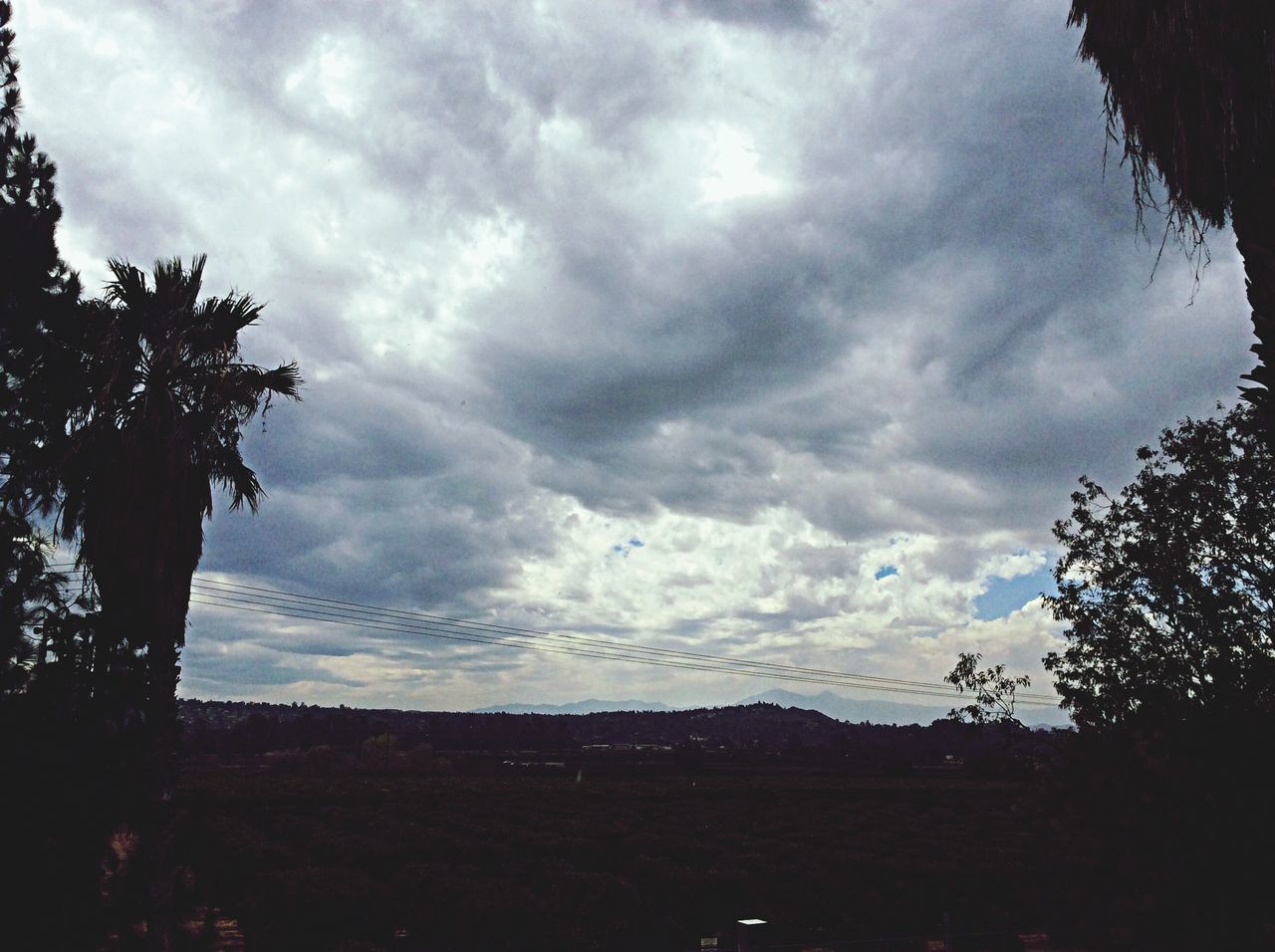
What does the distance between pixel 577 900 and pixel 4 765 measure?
2666cm

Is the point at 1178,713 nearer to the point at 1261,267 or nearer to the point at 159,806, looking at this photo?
the point at 1261,267

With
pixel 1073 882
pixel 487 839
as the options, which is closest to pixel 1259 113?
pixel 1073 882

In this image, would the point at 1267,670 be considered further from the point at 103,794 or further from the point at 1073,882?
the point at 103,794

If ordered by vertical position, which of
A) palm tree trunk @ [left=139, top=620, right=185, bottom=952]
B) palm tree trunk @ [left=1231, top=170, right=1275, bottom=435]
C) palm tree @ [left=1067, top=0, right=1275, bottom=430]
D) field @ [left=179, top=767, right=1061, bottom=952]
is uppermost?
palm tree @ [left=1067, top=0, right=1275, bottom=430]

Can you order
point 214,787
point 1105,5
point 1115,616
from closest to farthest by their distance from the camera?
point 1105,5 → point 1115,616 → point 214,787

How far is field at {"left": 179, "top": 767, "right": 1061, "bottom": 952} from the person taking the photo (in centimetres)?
2998

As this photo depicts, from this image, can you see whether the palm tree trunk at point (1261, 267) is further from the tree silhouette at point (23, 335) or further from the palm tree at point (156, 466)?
the tree silhouette at point (23, 335)

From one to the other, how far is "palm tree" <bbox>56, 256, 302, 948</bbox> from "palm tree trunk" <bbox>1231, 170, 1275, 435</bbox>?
15339 mm

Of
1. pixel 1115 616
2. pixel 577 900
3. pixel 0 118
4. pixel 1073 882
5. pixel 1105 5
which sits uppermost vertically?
pixel 0 118

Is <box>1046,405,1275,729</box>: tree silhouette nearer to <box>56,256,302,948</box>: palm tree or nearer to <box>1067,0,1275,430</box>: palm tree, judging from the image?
<box>1067,0,1275,430</box>: palm tree

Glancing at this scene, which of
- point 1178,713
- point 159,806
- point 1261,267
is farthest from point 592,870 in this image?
point 1261,267

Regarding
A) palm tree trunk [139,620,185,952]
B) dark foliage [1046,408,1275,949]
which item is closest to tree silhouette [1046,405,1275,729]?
dark foliage [1046,408,1275,949]

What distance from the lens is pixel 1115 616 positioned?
13.0 metres

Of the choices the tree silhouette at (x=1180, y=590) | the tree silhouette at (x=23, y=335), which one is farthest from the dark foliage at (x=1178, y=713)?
the tree silhouette at (x=23, y=335)
